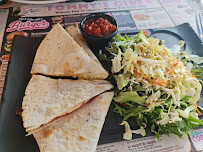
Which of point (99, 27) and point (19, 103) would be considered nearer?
point (19, 103)

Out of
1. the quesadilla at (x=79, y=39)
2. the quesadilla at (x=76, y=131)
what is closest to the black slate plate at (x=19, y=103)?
the quesadilla at (x=76, y=131)

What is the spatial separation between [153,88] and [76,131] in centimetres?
71

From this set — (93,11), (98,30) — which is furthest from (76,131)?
(93,11)

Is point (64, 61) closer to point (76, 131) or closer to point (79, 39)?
point (79, 39)

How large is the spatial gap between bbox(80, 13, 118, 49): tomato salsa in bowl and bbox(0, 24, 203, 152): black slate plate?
51 centimetres

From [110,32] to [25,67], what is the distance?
83 centimetres

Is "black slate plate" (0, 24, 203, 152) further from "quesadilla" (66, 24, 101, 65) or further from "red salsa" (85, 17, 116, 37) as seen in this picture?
"red salsa" (85, 17, 116, 37)

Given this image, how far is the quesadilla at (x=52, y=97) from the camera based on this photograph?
1387mm

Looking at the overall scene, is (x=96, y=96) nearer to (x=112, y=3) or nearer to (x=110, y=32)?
(x=110, y=32)

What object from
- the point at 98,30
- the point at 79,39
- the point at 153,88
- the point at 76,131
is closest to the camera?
the point at 76,131

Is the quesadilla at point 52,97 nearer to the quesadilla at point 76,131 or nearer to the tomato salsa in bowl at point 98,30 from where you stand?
the quesadilla at point 76,131

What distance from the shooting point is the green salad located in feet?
5.05

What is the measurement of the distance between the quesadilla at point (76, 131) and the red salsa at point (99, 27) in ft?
2.20

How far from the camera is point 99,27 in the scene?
1.90 metres
